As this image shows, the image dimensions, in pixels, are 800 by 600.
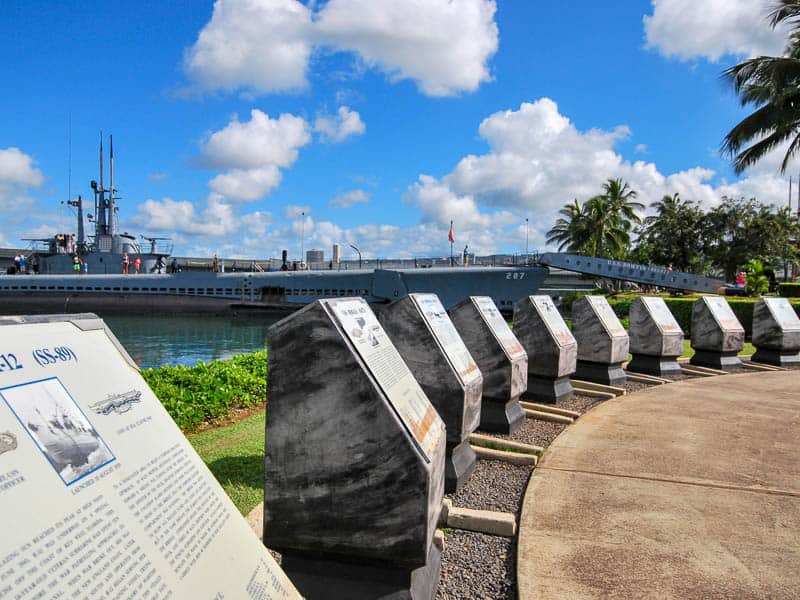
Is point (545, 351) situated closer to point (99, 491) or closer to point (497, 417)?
point (497, 417)

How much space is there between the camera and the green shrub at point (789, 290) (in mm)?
25672

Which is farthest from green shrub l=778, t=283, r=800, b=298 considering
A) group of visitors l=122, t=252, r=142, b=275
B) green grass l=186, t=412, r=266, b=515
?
group of visitors l=122, t=252, r=142, b=275

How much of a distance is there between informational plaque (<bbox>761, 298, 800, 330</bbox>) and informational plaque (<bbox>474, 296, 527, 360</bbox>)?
324 inches

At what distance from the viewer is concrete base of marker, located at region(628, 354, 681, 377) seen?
997 centimetres

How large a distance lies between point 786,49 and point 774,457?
16360 mm


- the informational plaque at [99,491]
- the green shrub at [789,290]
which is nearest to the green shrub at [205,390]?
the informational plaque at [99,491]

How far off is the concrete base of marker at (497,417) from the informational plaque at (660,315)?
16.9 ft

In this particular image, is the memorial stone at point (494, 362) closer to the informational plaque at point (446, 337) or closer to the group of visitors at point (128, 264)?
the informational plaque at point (446, 337)

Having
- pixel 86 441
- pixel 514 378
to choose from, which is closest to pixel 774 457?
pixel 514 378

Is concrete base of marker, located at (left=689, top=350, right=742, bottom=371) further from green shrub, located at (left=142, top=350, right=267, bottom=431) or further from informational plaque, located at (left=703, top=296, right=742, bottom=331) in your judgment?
green shrub, located at (left=142, top=350, right=267, bottom=431)

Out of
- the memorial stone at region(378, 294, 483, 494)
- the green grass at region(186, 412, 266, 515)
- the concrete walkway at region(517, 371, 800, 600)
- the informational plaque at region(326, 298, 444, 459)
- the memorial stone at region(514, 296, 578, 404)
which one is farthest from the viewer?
the memorial stone at region(514, 296, 578, 404)

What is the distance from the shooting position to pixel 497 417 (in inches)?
231

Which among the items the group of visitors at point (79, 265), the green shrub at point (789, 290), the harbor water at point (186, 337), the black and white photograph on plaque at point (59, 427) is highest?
the group of visitors at point (79, 265)

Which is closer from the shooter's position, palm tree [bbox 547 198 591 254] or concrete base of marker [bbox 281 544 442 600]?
concrete base of marker [bbox 281 544 442 600]
